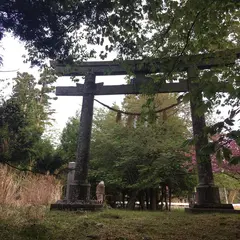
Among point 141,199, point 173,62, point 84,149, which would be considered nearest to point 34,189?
point 84,149

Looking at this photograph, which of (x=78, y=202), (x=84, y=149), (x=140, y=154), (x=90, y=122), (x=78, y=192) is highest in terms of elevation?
(x=90, y=122)

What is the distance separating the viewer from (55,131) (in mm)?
19922

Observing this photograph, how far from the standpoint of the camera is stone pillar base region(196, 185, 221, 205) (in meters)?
5.18

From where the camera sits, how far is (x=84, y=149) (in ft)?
19.9

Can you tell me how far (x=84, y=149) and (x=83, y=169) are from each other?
501mm

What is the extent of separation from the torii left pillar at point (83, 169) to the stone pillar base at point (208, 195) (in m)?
2.22

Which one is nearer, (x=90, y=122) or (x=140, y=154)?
(x=90, y=122)

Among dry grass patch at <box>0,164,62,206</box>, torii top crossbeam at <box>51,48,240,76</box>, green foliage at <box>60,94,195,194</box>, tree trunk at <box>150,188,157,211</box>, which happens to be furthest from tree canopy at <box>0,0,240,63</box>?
tree trunk at <box>150,188,157,211</box>

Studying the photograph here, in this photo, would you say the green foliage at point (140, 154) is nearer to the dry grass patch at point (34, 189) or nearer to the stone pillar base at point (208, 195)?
the dry grass patch at point (34, 189)

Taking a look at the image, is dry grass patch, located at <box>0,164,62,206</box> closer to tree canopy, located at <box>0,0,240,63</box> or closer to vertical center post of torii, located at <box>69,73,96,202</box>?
vertical center post of torii, located at <box>69,73,96,202</box>

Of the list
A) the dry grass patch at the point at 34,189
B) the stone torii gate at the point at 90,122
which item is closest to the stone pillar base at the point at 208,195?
the stone torii gate at the point at 90,122

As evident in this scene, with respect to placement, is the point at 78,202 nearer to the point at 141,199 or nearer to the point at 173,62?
the point at 173,62

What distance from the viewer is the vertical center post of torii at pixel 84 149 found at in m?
5.64

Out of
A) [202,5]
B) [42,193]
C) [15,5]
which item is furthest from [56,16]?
[42,193]
